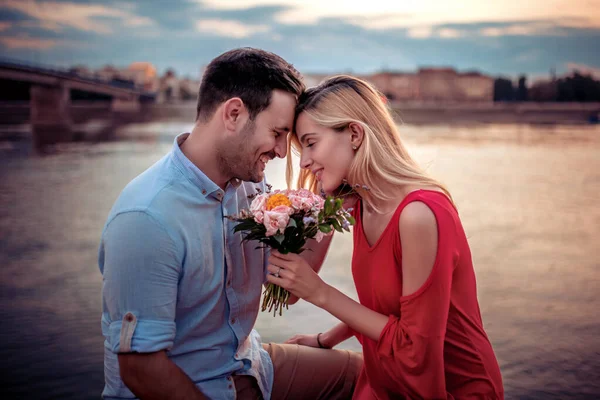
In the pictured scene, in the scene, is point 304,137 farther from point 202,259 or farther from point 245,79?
point 202,259

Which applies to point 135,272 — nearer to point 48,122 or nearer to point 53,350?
point 53,350

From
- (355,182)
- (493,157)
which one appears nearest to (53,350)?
(355,182)

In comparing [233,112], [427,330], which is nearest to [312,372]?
[427,330]

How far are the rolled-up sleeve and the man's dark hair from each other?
0.71 metres

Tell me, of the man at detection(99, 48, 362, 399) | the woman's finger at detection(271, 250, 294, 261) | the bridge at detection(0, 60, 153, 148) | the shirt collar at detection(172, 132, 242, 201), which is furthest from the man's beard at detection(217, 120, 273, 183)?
the bridge at detection(0, 60, 153, 148)

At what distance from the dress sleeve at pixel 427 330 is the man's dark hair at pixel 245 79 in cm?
98

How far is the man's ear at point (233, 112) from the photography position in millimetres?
2695

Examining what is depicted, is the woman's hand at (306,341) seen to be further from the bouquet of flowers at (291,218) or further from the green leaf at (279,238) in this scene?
the green leaf at (279,238)

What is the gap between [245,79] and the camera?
8.87ft

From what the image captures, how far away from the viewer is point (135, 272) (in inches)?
90.6

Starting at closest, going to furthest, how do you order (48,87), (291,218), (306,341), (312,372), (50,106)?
(291,218) < (312,372) < (306,341) < (50,106) < (48,87)

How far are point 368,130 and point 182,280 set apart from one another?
3.64ft

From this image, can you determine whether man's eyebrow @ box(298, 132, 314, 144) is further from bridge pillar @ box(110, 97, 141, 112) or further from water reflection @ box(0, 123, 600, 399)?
bridge pillar @ box(110, 97, 141, 112)

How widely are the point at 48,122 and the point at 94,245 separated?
144 ft
